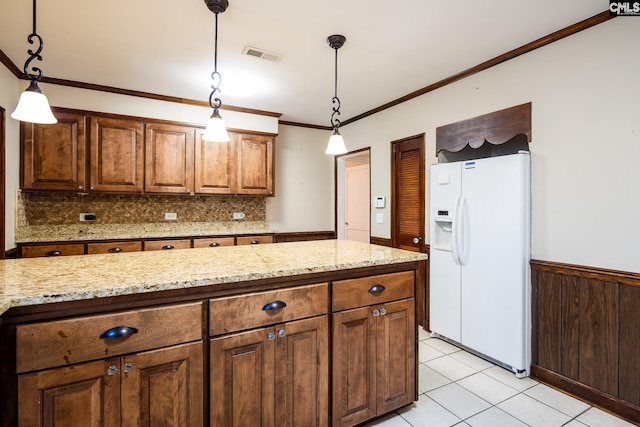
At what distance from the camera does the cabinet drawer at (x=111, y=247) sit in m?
3.22

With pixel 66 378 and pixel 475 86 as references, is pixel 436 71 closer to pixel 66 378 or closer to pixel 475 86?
pixel 475 86

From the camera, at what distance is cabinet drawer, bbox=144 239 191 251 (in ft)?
11.4

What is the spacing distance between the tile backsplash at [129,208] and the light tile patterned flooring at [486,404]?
10.1ft

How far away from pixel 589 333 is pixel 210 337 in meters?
2.50

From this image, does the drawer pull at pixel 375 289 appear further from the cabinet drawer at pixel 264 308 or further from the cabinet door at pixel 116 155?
the cabinet door at pixel 116 155

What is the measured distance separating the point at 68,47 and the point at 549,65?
388 centimetres

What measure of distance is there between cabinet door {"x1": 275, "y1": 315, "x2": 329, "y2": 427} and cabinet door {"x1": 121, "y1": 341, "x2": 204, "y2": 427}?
38 centimetres

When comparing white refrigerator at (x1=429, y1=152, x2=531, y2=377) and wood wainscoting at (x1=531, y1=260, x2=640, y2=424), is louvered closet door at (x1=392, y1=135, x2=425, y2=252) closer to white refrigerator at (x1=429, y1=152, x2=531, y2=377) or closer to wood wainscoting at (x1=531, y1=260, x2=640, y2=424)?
white refrigerator at (x1=429, y1=152, x2=531, y2=377)

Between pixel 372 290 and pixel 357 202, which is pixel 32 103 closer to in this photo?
pixel 372 290

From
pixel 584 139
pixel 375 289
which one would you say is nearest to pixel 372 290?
pixel 375 289

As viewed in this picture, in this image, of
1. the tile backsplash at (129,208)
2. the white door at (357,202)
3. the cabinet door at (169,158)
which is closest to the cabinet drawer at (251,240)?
the tile backsplash at (129,208)

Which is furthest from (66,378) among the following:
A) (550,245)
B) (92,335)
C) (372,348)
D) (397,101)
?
(397,101)

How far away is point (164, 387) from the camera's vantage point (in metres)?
1.31

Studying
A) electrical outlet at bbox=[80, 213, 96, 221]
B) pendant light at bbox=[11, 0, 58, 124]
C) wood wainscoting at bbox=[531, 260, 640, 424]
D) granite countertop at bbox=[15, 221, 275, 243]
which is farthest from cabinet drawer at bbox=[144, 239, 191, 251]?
wood wainscoting at bbox=[531, 260, 640, 424]
